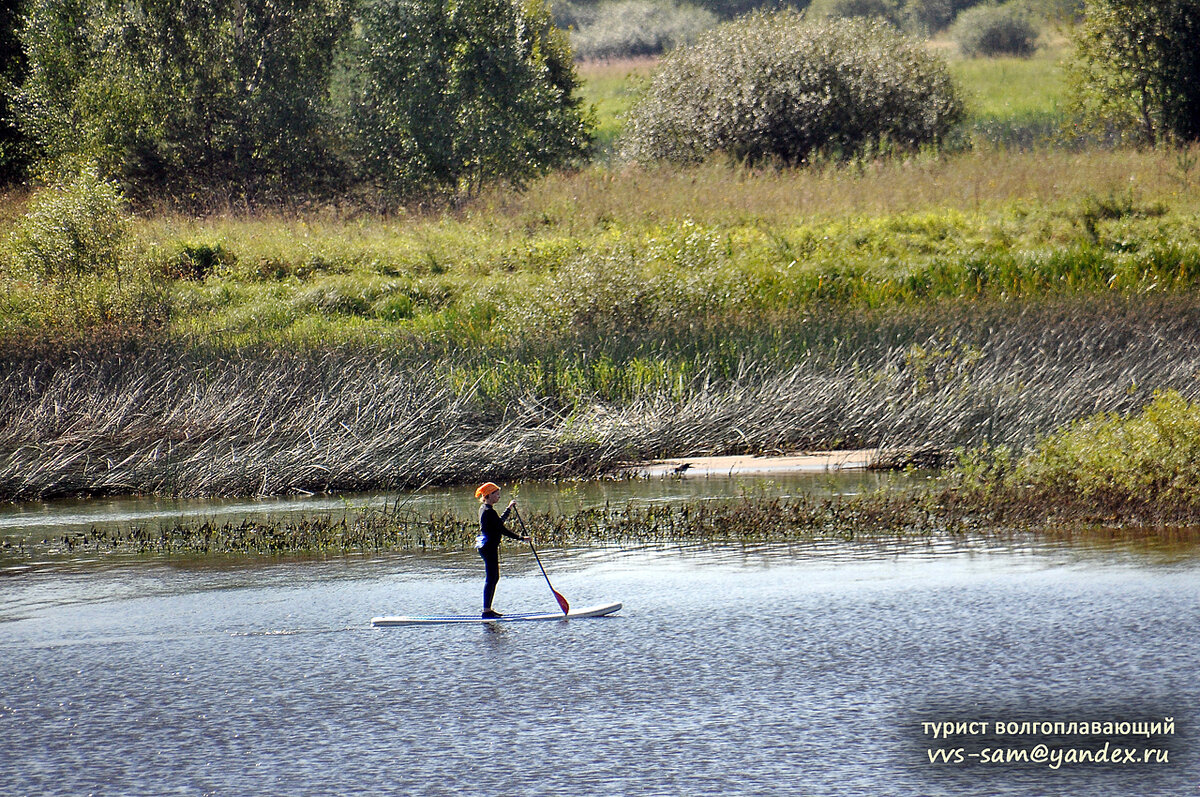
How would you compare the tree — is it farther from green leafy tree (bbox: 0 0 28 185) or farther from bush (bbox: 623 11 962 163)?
green leafy tree (bbox: 0 0 28 185)

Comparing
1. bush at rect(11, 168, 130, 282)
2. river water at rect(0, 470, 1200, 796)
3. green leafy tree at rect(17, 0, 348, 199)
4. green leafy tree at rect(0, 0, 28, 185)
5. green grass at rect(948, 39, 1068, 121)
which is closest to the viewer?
river water at rect(0, 470, 1200, 796)

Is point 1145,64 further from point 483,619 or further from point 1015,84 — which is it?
point 483,619

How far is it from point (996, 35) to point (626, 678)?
66706mm

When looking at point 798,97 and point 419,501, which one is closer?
point 419,501

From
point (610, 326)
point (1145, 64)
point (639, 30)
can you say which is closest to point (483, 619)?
point (610, 326)

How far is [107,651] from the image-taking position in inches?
367

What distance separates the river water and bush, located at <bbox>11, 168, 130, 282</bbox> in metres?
17.5

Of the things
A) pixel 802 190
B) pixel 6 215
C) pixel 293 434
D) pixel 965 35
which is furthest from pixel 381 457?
pixel 965 35

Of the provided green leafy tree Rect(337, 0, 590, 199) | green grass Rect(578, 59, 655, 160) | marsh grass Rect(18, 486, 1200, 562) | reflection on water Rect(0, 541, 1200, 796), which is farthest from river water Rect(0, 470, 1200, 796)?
green grass Rect(578, 59, 655, 160)

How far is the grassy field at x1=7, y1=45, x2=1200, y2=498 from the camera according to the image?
1831 centimetres

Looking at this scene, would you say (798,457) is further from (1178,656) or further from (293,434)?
(1178,656)

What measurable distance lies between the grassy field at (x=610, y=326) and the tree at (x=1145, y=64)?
586 centimetres

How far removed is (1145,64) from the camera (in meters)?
39.7

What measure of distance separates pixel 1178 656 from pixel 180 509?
37.9ft
